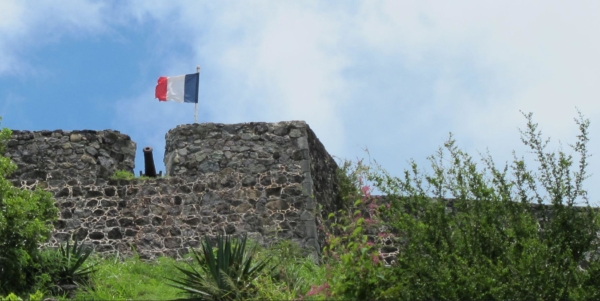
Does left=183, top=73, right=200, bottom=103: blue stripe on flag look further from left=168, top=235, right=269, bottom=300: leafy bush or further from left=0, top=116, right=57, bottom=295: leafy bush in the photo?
left=168, top=235, right=269, bottom=300: leafy bush

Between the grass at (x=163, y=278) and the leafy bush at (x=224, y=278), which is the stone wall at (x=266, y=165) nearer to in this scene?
the grass at (x=163, y=278)

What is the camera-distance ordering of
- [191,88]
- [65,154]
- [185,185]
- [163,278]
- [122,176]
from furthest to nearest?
1. [191,88]
2. [65,154]
3. [122,176]
4. [185,185]
5. [163,278]

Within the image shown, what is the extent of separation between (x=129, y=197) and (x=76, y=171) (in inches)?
46.2

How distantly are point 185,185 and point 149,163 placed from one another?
1297 mm

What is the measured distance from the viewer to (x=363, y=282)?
11.5 meters

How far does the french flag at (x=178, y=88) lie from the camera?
1959cm

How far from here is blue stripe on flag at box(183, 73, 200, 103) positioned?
19.5 meters

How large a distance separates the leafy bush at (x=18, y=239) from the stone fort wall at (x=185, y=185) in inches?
107

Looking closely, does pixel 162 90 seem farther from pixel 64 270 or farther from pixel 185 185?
pixel 64 270

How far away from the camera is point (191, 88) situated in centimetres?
1962

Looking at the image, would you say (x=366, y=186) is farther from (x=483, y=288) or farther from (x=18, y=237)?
(x=18, y=237)

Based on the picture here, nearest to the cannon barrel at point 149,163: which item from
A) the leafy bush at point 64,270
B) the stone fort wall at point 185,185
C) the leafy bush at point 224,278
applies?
the stone fort wall at point 185,185

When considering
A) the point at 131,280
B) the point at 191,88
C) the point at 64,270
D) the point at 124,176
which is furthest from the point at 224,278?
the point at 191,88

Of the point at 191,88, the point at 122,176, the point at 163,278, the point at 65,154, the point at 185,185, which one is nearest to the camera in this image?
the point at 163,278
